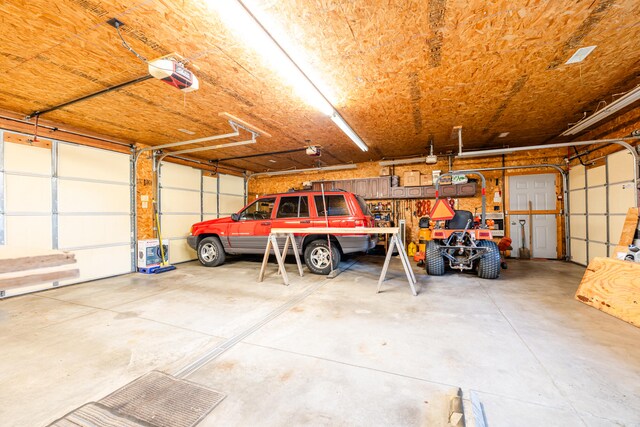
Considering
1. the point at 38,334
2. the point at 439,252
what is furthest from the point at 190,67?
the point at 439,252

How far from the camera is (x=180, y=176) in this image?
7020 millimetres

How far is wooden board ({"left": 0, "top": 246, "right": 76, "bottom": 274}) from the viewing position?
1.36 meters

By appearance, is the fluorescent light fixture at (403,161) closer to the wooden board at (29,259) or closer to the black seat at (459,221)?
the black seat at (459,221)

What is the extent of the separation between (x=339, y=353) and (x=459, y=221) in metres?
4.15

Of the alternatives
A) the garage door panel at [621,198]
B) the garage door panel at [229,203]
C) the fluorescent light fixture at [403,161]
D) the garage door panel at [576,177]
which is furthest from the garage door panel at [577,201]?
the garage door panel at [229,203]

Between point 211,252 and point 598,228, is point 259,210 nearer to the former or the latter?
point 211,252

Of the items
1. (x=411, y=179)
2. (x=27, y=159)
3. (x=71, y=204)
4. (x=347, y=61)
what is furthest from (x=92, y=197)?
(x=411, y=179)

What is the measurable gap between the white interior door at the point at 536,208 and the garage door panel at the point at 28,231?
11117mm

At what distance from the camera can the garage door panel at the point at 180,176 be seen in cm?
658

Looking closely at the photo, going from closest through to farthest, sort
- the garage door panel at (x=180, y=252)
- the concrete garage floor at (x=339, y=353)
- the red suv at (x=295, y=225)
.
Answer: the concrete garage floor at (x=339, y=353)
the red suv at (x=295, y=225)
the garage door panel at (x=180, y=252)

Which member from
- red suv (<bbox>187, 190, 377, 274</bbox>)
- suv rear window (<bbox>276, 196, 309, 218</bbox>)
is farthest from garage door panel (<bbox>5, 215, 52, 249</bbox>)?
suv rear window (<bbox>276, 196, 309, 218</bbox>)

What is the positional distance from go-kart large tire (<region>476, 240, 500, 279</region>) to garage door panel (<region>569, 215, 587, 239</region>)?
3.23 metres

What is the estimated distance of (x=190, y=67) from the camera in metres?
2.93

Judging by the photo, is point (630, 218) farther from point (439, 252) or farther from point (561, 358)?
point (561, 358)
